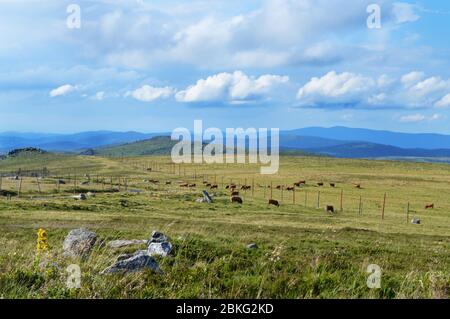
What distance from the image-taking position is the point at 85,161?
189 metres

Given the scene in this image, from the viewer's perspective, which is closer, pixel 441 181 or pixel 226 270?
pixel 226 270

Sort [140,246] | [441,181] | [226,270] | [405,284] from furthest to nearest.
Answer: [441,181]
[140,246]
[226,270]
[405,284]

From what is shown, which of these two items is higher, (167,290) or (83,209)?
(167,290)

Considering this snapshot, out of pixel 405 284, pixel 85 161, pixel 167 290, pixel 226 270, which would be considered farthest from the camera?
pixel 85 161

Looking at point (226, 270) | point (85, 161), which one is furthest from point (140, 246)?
point (85, 161)

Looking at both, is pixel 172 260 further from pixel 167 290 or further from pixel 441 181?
pixel 441 181

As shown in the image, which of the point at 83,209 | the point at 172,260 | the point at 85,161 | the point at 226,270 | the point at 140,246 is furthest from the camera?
the point at 85,161
